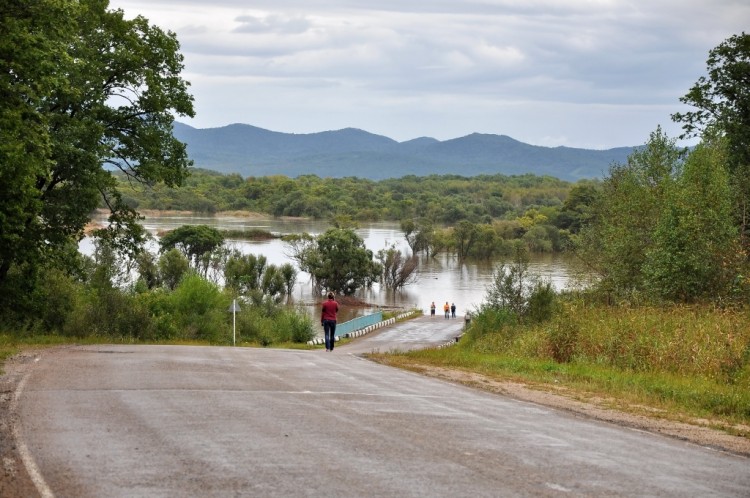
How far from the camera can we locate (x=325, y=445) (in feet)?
33.3

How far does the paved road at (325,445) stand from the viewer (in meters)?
8.41

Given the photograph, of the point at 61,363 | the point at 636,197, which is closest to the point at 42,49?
the point at 61,363

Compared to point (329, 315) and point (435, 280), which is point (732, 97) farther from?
point (435, 280)

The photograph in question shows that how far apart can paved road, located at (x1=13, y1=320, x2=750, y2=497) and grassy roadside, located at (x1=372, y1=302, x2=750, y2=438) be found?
8.48ft

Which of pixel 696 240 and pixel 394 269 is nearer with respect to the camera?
pixel 696 240

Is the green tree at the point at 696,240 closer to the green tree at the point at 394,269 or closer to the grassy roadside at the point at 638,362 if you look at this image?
the grassy roadside at the point at 638,362

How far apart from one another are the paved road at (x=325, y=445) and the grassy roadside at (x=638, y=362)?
2.58m

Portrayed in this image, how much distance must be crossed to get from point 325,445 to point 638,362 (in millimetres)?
12580

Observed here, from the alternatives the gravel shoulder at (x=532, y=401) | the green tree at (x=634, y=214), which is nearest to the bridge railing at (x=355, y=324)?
the green tree at (x=634, y=214)

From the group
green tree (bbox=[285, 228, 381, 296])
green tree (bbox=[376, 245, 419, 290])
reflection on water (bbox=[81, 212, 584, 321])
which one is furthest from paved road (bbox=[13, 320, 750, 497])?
green tree (bbox=[376, 245, 419, 290])

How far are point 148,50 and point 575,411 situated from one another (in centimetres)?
2221

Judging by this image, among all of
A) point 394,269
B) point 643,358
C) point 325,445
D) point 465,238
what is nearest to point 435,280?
point 394,269

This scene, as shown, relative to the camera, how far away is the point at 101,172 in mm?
29688

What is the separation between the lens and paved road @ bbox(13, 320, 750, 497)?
8.41 meters
